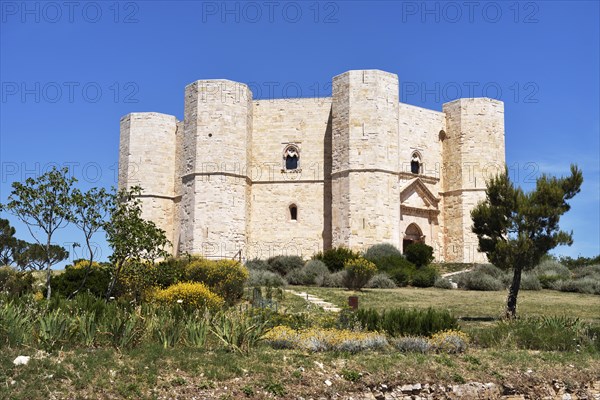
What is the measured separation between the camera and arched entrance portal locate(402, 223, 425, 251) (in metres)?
33.9

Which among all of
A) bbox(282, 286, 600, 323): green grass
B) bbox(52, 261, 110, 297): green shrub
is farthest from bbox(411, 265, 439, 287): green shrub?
bbox(52, 261, 110, 297): green shrub

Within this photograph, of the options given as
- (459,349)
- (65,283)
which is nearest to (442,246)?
(65,283)

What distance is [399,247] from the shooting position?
31.0 metres

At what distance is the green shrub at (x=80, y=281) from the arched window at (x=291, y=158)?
16017 mm

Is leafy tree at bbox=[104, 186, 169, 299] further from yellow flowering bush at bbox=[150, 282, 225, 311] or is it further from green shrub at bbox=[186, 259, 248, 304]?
green shrub at bbox=[186, 259, 248, 304]

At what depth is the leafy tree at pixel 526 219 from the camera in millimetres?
16203

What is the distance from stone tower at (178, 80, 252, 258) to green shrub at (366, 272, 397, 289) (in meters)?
8.94

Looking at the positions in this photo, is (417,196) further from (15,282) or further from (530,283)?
(15,282)

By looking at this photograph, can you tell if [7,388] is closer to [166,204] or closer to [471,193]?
[166,204]

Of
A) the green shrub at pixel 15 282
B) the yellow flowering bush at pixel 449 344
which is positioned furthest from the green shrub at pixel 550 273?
the green shrub at pixel 15 282

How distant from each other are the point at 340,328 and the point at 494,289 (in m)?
13.1

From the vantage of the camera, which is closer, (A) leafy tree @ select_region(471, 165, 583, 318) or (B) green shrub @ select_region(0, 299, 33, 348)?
(B) green shrub @ select_region(0, 299, 33, 348)

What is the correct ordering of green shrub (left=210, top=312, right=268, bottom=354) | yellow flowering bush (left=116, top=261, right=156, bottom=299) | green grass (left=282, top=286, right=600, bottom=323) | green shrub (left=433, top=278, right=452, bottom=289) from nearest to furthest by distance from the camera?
green shrub (left=210, top=312, right=268, bottom=354) → yellow flowering bush (left=116, top=261, right=156, bottom=299) → green grass (left=282, top=286, right=600, bottom=323) → green shrub (left=433, top=278, right=452, bottom=289)

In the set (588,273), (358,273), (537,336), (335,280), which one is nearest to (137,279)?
(358,273)
